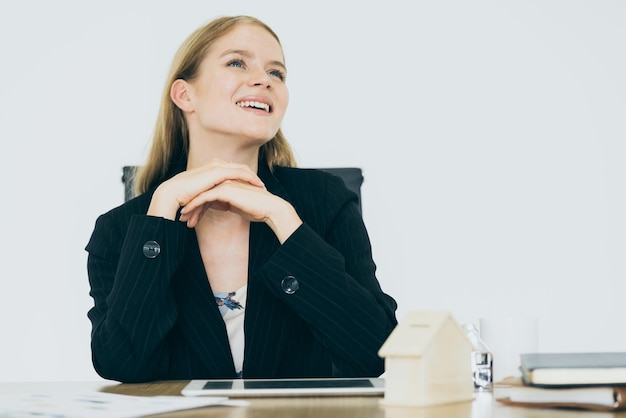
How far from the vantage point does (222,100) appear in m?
1.82

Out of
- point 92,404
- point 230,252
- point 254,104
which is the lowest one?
point 92,404

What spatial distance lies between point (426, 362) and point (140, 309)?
726mm

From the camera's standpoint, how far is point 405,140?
3326mm

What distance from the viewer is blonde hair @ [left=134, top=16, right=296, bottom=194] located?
1909 millimetres

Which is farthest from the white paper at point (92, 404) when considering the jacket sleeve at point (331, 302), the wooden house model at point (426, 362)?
the jacket sleeve at point (331, 302)

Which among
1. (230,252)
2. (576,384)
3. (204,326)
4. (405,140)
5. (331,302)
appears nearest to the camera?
(576,384)

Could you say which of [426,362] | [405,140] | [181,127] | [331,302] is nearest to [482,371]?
[426,362]

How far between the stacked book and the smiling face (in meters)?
0.98

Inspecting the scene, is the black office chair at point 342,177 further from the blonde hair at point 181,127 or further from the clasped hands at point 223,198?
the clasped hands at point 223,198

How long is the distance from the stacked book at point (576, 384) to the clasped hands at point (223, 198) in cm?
71

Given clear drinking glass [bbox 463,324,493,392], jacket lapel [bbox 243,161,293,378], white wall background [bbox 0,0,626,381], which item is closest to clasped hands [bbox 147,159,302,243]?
jacket lapel [bbox 243,161,293,378]

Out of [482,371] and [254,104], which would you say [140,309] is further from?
[482,371]

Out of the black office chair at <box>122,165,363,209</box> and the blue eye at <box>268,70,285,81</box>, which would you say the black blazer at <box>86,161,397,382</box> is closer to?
the black office chair at <box>122,165,363,209</box>

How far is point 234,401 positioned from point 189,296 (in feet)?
2.12
